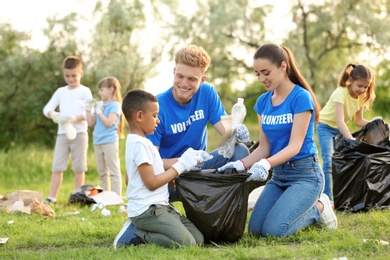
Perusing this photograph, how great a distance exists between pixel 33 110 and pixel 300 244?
833cm

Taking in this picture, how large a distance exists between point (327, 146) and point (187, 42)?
25.2ft

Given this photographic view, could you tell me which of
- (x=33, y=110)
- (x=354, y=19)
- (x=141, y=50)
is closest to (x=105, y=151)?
(x=33, y=110)

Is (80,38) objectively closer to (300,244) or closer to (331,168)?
(331,168)

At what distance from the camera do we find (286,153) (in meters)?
4.48

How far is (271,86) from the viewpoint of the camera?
15.2ft

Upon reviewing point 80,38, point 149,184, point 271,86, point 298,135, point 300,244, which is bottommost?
point 300,244

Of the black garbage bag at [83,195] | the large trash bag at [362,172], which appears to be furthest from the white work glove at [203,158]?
the black garbage bag at [83,195]

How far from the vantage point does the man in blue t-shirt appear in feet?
15.1

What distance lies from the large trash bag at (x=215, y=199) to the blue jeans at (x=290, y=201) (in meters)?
0.30

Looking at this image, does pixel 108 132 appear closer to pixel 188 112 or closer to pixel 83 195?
pixel 83 195

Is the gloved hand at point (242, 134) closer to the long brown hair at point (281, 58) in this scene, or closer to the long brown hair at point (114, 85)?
the long brown hair at point (281, 58)

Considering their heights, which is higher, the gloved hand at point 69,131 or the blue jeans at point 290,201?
the gloved hand at point 69,131

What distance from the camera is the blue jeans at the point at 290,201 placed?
4.55 meters

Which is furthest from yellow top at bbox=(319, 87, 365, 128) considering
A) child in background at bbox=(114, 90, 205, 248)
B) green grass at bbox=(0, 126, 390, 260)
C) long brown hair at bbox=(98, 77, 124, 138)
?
long brown hair at bbox=(98, 77, 124, 138)
